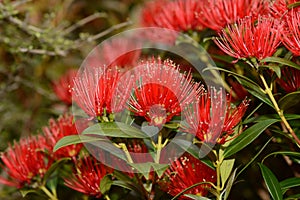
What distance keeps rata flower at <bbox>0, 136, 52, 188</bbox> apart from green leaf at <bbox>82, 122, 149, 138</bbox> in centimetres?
18

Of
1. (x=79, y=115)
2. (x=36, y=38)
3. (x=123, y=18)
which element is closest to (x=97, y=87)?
(x=79, y=115)

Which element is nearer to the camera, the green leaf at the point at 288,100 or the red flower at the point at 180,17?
the green leaf at the point at 288,100

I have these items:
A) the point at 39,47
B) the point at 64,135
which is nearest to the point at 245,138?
the point at 64,135

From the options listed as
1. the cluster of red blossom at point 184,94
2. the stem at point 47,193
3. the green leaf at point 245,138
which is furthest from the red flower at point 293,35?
the stem at point 47,193

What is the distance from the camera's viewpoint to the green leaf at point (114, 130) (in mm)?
617

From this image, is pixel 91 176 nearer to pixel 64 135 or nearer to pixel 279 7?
pixel 64 135

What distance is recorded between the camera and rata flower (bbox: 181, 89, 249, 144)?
629 mm

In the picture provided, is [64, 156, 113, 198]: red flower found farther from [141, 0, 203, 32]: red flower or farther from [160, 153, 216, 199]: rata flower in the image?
[141, 0, 203, 32]: red flower

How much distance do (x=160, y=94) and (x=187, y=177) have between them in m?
Result: 0.13

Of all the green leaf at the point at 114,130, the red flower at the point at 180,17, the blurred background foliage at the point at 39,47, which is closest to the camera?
the green leaf at the point at 114,130

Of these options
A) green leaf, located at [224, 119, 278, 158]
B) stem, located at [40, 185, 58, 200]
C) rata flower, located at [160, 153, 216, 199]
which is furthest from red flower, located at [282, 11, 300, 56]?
stem, located at [40, 185, 58, 200]

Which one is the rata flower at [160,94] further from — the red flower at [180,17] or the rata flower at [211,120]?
the red flower at [180,17]

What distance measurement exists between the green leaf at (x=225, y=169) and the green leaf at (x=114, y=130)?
0.13 meters

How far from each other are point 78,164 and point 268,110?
33 cm
